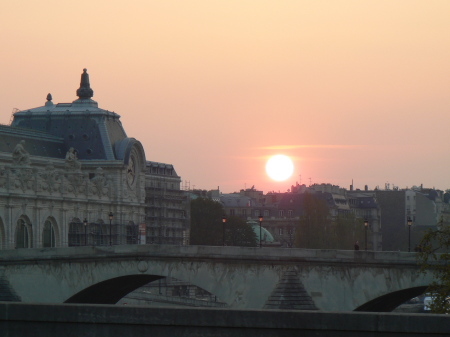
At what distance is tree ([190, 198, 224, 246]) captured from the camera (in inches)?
7579

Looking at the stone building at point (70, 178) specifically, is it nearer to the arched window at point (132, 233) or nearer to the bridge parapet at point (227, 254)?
the arched window at point (132, 233)

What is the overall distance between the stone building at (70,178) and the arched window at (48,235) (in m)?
0.07

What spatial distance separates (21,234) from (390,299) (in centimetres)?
5771

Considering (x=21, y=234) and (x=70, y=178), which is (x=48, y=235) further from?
(x=70, y=178)

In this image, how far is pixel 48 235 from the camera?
128m

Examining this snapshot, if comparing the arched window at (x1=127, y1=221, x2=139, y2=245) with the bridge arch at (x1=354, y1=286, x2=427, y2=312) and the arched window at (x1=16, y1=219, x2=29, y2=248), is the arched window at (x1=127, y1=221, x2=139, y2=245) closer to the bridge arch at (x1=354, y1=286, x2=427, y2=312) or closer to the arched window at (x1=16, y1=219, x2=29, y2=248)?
the arched window at (x1=16, y1=219, x2=29, y2=248)

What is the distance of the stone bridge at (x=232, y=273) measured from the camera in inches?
2574

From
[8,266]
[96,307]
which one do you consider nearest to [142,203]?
[8,266]

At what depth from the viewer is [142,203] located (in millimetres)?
155500

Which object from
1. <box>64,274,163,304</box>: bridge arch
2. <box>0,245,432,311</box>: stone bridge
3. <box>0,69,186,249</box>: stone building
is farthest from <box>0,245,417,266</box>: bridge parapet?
<box>0,69,186,249</box>: stone building

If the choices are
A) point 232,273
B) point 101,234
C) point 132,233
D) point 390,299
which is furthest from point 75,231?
point 390,299

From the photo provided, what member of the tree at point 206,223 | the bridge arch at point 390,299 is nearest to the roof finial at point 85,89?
the tree at point 206,223

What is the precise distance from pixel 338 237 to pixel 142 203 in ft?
118

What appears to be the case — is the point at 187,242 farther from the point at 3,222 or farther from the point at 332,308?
the point at 332,308
